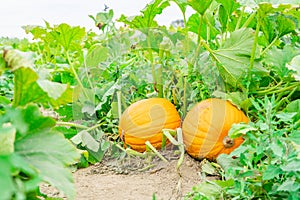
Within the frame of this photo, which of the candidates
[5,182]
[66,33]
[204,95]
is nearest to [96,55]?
[66,33]

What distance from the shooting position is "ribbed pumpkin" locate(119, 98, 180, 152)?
7.78 ft

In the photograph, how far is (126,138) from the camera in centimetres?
241

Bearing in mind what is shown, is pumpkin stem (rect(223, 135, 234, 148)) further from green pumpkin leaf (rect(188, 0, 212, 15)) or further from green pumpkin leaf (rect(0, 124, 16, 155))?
green pumpkin leaf (rect(0, 124, 16, 155))

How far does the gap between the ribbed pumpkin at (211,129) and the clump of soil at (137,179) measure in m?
0.07

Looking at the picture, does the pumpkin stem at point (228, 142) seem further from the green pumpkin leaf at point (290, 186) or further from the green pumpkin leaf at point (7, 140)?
the green pumpkin leaf at point (7, 140)

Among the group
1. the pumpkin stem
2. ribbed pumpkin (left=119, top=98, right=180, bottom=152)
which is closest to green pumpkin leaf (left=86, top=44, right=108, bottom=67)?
ribbed pumpkin (left=119, top=98, right=180, bottom=152)

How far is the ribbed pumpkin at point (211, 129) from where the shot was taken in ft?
7.21

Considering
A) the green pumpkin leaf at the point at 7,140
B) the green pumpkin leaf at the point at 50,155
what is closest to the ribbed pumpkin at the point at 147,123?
the green pumpkin leaf at the point at 50,155

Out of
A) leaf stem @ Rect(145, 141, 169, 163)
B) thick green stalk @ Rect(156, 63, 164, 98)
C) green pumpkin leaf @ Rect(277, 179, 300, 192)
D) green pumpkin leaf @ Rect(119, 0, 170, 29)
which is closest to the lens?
green pumpkin leaf @ Rect(277, 179, 300, 192)

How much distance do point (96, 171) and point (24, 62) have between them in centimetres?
133

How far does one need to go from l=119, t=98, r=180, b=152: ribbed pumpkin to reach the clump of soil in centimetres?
8

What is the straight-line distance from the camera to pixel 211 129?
87.4 inches

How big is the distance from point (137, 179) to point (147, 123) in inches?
14.8

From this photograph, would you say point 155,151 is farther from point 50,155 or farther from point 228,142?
point 50,155
